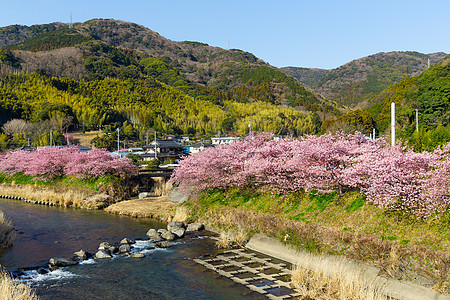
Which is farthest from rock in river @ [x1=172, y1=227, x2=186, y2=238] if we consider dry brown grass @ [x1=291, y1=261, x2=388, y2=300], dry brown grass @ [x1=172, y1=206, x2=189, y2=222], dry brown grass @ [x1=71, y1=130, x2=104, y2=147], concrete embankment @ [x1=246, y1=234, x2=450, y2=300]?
dry brown grass @ [x1=71, y1=130, x2=104, y2=147]

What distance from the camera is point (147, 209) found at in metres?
34.0

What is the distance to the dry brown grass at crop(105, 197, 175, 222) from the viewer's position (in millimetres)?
32266

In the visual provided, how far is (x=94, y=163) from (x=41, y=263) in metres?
25.2

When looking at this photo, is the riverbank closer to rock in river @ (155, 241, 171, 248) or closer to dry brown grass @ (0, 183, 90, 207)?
Result: rock in river @ (155, 241, 171, 248)

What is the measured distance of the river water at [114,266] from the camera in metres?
15.1

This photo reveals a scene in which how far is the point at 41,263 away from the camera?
62.4 feet

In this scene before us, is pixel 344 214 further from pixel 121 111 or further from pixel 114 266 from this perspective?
pixel 121 111

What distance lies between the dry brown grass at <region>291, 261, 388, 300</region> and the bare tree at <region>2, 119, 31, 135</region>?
102288 mm

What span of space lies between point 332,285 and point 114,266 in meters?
11.2

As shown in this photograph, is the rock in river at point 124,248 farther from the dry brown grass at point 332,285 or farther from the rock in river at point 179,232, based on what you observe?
the dry brown grass at point 332,285

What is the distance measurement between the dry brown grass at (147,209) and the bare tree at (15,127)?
250ft

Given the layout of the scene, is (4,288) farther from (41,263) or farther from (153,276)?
(41,263)

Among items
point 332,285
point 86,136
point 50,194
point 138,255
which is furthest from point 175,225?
point 86,136

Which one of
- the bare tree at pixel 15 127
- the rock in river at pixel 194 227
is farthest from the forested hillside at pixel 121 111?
the rock in river at pixel 194 227
